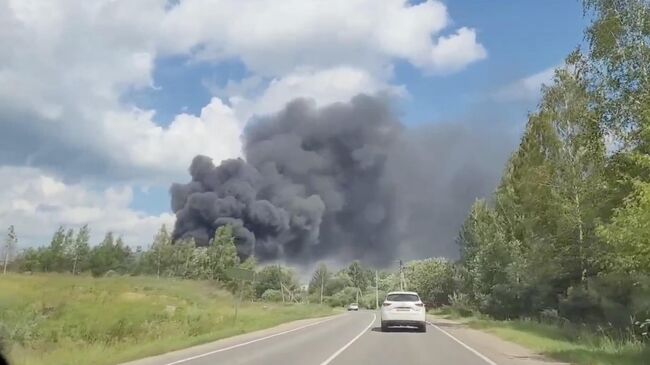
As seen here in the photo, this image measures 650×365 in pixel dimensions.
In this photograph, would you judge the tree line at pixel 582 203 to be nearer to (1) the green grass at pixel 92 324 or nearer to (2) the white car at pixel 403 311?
(2) the white car at pixel 403 311

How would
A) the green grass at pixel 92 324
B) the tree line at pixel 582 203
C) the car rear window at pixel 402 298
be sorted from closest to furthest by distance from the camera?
the tree line at pixel 582 203 < the green grass at pixel 92 324 < the car rear window at pixel 402 298

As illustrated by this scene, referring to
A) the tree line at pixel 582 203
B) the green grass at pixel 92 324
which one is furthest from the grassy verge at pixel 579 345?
the green grass at pixel 92 324

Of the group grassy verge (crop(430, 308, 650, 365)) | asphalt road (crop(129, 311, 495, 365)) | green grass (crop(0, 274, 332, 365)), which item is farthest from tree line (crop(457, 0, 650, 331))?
green grass (crop(0, 274, 332, 365))

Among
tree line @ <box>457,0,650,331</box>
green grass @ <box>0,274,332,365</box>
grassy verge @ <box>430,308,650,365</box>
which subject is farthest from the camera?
green grass @ <box>0,274,332,365</box>

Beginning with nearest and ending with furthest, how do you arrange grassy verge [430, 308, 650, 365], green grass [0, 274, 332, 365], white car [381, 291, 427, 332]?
1. grassy verge [430, 308, 650, 365]
2. green grass [0, 274, 332, 365]
3. white car [381, 291, 427, 332]

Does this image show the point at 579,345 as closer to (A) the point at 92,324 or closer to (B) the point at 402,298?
(B) the point at 402,298

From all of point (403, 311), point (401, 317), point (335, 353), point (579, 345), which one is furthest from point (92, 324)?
point (579, 345)

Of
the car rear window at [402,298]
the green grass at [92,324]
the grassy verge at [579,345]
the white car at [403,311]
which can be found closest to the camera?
the grassy verge at [579,345]

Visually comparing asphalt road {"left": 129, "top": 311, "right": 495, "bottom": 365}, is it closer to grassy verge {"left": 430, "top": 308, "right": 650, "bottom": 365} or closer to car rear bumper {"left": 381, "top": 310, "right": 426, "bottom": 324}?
grassy verge {"left": 430, "top": 308, "right": 650, "bottom": 365}

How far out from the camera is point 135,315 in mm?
34062

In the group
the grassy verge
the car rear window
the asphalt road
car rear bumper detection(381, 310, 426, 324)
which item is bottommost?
the asphalt road

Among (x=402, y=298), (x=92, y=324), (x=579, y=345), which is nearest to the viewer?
(x=579, y=345)

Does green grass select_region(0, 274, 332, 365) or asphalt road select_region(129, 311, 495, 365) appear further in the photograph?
green grass select_region(0, 274, 332, 365)

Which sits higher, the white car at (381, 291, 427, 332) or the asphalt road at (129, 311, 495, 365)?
the white car at (381, 291, 427, 332)
